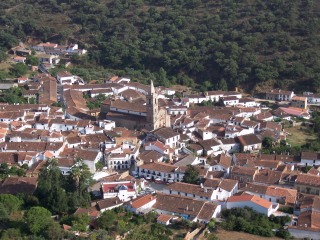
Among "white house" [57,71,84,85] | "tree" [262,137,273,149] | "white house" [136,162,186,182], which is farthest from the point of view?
"white house" [57,71,84,85]

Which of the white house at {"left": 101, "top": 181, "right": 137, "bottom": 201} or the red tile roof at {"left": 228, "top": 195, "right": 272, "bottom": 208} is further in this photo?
the white house at {"left": 101, "top": 181, "right": 137, "bottom": 201}

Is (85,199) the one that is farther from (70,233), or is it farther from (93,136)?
(93,136)

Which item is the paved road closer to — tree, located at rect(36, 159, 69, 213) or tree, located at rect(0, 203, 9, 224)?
tree, located at rect(36, 159, 69, 213)

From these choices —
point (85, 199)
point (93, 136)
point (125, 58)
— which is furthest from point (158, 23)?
point (85, 199)

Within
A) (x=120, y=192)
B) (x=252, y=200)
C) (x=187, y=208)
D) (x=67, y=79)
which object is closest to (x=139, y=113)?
(x=120, y=192)

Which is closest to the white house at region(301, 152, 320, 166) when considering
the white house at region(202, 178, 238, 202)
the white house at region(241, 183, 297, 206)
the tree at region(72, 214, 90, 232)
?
the white house at region(241, 183, 297, 206)

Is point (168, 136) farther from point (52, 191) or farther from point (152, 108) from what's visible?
point (52, 191)
